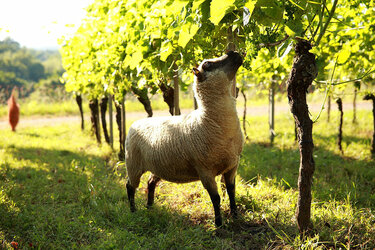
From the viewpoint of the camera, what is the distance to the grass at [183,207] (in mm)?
3373

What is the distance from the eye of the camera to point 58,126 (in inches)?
507

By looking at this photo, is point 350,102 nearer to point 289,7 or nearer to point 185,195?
point 185,195

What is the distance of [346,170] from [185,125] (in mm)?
3665

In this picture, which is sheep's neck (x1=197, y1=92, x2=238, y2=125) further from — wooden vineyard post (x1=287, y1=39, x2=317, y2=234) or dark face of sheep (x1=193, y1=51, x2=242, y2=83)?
wooden vineyard post (x1=287, y1=39, x2=317, y2=234)

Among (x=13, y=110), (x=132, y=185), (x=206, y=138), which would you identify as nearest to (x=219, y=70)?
(x=206, y=138)

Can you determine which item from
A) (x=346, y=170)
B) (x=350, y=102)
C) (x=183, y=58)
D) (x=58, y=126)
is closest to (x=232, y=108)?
(x=183, y=58)

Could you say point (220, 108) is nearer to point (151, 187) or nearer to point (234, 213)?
point (234, 213)

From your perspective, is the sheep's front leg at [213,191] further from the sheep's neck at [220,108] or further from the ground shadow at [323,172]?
the ground shadow at [323,172]

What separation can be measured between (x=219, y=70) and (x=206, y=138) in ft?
2.37

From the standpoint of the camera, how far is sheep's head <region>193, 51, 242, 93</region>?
3.18 meters

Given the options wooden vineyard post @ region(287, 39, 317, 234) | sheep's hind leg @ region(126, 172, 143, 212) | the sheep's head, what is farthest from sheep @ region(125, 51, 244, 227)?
wooden vineyard post @ region(287, 39, 317, 234)

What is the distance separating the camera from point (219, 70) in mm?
3193

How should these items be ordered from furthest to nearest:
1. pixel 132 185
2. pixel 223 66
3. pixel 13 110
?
pixel 13 110, pixel 132 185, pixel 223 66

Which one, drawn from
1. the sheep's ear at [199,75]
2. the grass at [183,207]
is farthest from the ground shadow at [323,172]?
the sheep's ear at [199,75]
